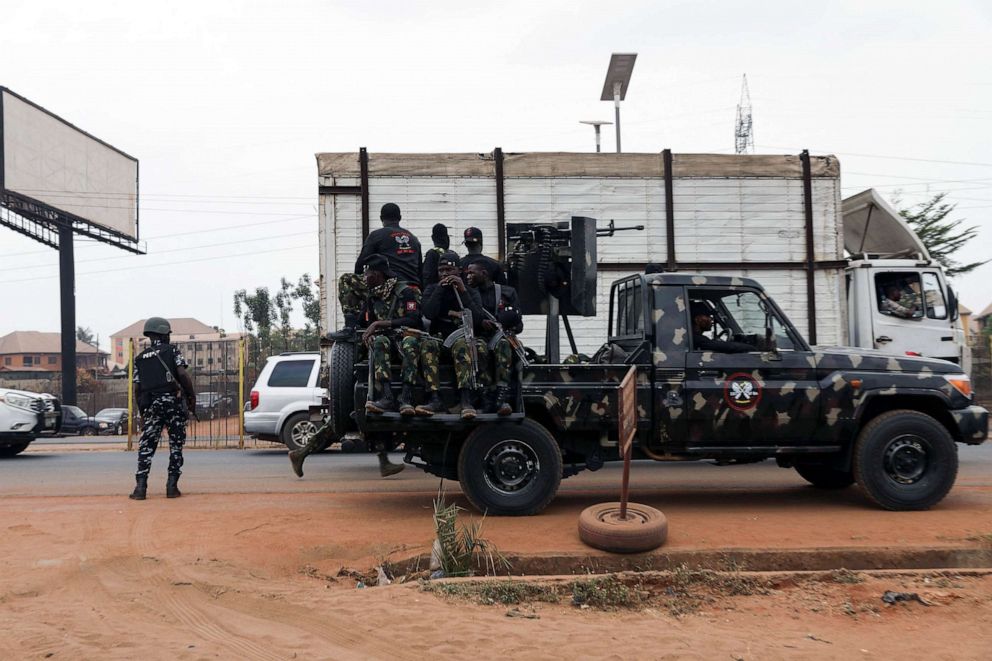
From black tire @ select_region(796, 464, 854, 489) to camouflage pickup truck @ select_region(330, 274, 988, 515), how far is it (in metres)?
0.97

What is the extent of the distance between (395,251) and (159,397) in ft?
10.2

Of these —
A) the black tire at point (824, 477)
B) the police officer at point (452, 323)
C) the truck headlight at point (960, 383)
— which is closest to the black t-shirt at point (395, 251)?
the police officer at point (452, 323)

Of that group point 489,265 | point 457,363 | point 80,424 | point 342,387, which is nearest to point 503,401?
point 457,363

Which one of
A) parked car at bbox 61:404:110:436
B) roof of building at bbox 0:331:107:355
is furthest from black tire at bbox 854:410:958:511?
roof of building at bbox 0:331:107:355

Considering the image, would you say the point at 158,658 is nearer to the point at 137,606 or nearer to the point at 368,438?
the point at 137,606

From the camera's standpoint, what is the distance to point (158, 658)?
12.1 feet

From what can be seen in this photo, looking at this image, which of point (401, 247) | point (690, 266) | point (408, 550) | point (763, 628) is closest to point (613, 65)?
point (690, 266)

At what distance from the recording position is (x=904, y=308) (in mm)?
10195

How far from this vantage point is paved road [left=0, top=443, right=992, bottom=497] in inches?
339

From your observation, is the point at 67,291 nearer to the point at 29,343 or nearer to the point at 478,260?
the point at 478,260

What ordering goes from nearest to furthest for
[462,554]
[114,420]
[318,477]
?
1. [462,554]
2. [318,477]
3. [114,420]

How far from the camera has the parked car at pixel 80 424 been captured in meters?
20.6

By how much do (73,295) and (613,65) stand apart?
84.0 ft

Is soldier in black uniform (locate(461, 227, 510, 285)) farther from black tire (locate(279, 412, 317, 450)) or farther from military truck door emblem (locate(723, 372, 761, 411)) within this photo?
black tire (locate(279, 412, 317, 450))
